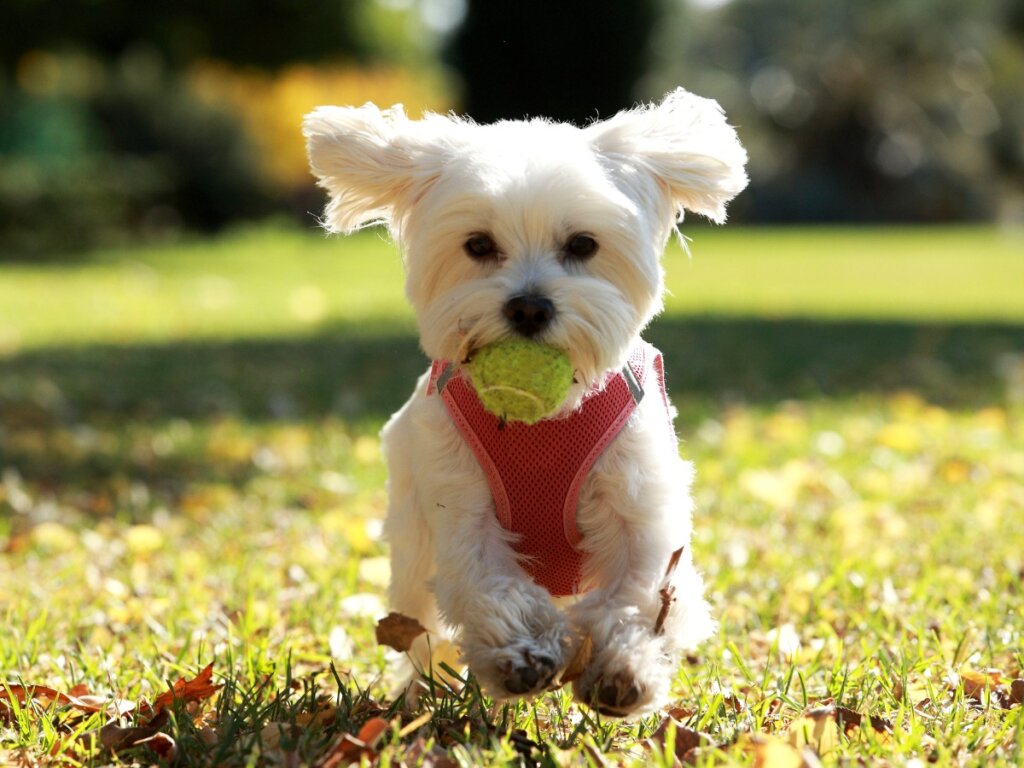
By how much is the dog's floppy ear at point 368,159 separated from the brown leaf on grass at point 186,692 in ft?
4.06

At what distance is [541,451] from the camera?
10.4 feet

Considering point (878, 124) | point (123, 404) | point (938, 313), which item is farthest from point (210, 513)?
point (878, 124)

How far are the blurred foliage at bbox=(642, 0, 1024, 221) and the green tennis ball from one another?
2586cm

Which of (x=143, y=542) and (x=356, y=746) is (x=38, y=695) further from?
(x=143, y=542)

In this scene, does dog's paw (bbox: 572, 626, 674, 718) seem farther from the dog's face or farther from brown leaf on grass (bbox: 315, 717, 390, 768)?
the dog's face

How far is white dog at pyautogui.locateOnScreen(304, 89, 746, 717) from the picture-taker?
294 cm

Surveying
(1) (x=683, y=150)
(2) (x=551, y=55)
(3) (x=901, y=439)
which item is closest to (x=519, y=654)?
(1) (x=683, y=150)

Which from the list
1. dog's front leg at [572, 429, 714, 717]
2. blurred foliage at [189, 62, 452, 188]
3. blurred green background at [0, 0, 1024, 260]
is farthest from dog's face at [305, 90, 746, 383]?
blurred foliage at [189, 62, 452, 188]

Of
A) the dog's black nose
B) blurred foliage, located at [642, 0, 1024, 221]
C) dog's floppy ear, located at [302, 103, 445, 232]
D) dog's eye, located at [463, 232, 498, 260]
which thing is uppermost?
dog's floppy ear, located at [302, 103, 445, 232]

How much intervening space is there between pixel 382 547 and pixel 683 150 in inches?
88.9

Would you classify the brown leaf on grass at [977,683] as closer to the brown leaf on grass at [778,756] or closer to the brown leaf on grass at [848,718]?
the brown leaf on grass at [848,718]

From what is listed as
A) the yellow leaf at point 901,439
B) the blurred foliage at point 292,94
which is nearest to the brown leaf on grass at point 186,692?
the yellow leaf at point 901,439

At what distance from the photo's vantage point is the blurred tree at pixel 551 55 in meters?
26.6

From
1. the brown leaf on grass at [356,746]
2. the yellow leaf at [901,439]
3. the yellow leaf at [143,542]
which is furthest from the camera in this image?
the yellow leaf at [901,439]
